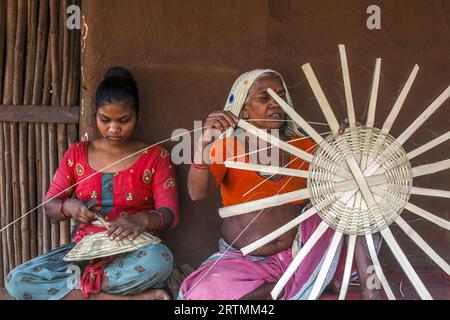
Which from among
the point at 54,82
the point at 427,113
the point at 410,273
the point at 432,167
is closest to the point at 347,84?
the point at 427,113

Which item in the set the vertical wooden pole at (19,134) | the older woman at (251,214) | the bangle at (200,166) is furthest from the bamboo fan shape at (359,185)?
the vertical wooden pole at (19,134)

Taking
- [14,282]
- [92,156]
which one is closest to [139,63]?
[92,156]

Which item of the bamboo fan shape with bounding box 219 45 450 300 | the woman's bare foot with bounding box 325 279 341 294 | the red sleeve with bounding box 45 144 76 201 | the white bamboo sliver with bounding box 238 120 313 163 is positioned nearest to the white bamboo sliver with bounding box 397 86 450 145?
the bamboo fan shape with bounding box 219 45 450 300

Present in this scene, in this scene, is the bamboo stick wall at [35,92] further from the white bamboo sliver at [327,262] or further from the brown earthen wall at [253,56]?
the white bamboo sliver at [327,262]

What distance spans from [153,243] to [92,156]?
538 mm

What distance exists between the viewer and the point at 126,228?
2820 mm

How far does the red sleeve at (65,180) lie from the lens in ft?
10.1

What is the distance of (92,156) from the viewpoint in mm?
3145

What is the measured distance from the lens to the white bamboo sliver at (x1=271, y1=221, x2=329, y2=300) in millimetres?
2541

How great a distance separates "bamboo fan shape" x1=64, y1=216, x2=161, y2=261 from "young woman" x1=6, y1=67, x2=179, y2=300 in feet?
0.09

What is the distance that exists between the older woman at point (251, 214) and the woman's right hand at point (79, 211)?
44cm

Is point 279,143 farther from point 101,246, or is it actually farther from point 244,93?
point 101,246

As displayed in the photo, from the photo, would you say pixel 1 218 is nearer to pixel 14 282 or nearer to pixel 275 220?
pixel 14 282

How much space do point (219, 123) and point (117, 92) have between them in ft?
1.88
